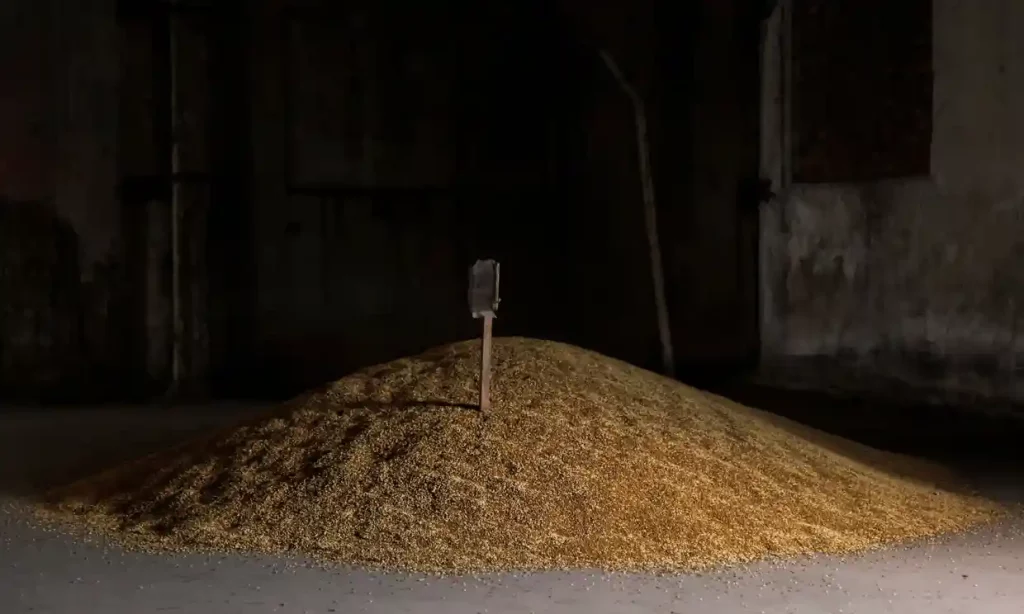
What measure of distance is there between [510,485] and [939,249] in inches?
158

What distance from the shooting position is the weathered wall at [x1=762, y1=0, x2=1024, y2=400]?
6273 millimetres

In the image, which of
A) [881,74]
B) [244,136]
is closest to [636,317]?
[881,74]

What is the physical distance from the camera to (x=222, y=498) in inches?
151

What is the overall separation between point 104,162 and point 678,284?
161 inches

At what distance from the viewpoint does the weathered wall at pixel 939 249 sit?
20.6 feet

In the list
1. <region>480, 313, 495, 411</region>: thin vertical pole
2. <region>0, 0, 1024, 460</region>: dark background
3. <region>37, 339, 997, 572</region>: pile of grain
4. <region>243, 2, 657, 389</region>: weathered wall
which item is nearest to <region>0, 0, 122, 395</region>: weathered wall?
<region>0, 0, 1024, 460</region>: dark background

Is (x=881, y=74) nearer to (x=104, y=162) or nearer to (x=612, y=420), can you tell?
(x=612, y=420)

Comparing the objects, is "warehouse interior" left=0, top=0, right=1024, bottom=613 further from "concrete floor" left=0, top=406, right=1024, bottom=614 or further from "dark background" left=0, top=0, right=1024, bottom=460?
"concrete floor" left=0, top=406, right=1024, bottom=614

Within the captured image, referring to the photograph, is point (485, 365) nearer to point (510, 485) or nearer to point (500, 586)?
point (510, 485)

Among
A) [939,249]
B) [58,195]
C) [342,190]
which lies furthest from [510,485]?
[58,195]

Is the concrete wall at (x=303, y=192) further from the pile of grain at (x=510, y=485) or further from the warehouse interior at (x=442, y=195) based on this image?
the pile of grain at (x=510, y=485)

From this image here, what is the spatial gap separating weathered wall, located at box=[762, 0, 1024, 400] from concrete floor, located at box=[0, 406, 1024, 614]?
2919 mm

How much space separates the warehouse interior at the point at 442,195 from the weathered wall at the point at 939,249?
26 mm

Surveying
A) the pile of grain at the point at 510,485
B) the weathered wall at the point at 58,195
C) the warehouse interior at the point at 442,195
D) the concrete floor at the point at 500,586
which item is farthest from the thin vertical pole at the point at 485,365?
the weathered wall at the point at 58,195
